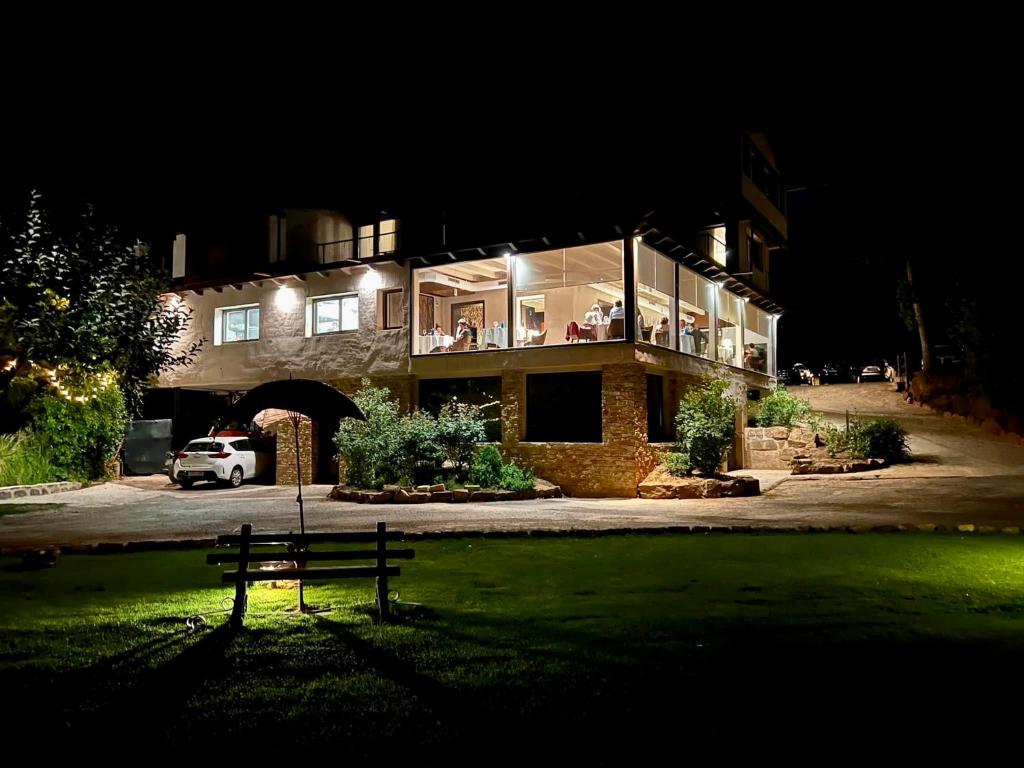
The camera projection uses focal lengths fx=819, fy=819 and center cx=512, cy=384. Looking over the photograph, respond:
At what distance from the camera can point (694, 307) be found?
26.3 m

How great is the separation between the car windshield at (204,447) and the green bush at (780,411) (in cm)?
1709

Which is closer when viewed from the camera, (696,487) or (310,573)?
(310,573)

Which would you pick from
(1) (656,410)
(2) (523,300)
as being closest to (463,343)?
(2) (523,300)

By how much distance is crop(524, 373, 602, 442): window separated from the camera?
872 inches

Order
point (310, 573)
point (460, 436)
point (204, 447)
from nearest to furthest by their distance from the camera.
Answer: point (310, 573) < point (460, 436) < point (204, 447)

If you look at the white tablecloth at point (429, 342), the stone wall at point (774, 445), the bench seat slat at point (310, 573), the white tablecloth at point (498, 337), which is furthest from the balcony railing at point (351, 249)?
the bench seat slat at point (310, 573)

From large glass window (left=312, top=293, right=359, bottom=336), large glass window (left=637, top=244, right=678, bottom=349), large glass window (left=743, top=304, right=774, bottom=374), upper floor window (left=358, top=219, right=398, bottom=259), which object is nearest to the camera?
large glass window (left=637, top=244, right=678, bottom=349)

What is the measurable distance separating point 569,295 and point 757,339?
34.7ft

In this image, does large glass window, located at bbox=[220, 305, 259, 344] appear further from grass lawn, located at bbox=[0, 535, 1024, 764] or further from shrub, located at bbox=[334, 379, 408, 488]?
grass lawn, located at bbox=[0, 535, 1024, 764]

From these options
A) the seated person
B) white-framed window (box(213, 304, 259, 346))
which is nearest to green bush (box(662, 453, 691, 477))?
the seated person

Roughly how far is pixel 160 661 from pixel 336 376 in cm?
1948

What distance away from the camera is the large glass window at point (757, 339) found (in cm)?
2945

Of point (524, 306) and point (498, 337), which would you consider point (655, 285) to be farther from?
point (524, 306)

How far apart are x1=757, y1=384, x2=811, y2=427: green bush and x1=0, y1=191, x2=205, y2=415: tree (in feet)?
62.9
